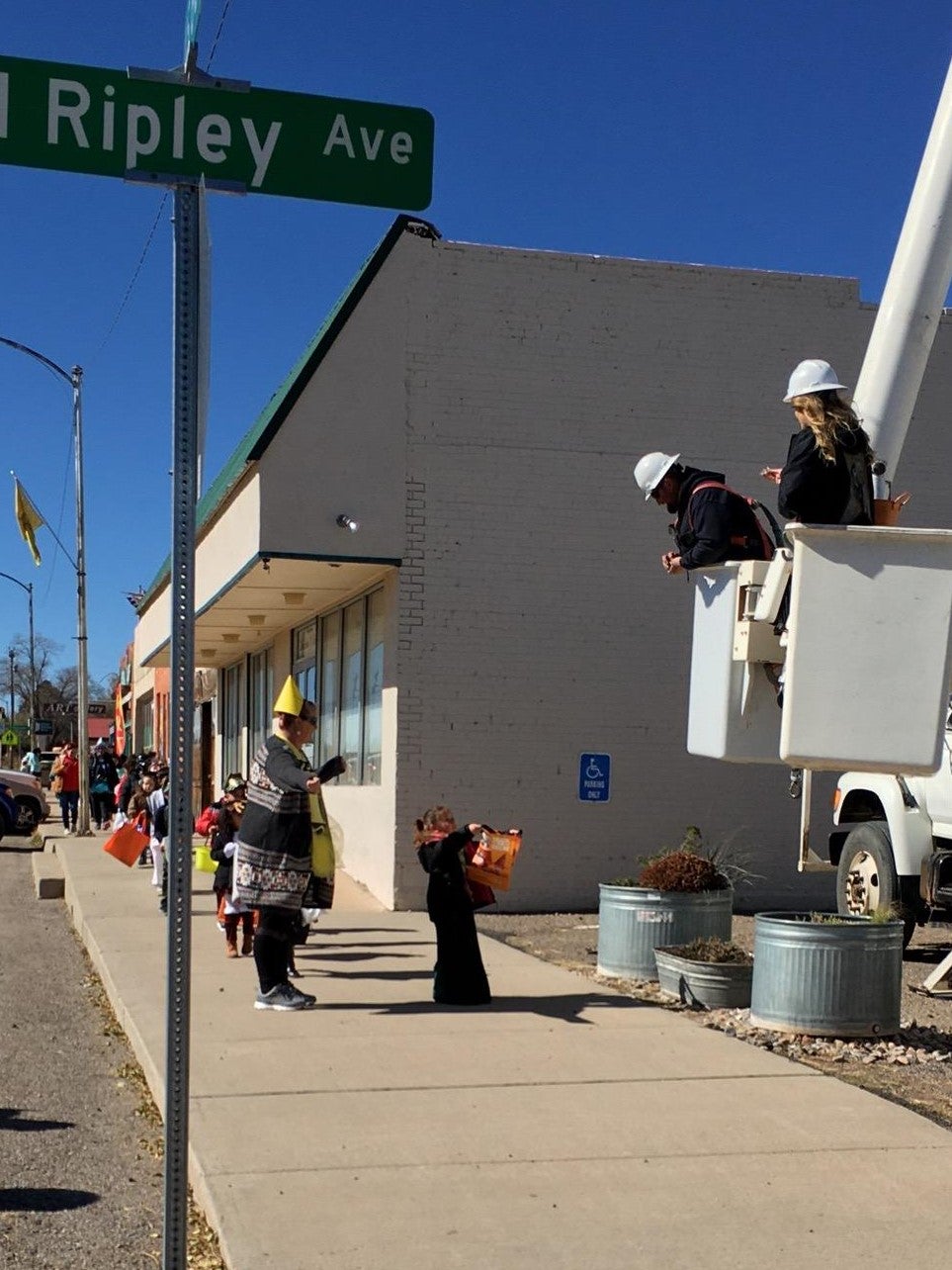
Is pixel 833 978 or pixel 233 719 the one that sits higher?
pixel 233 719

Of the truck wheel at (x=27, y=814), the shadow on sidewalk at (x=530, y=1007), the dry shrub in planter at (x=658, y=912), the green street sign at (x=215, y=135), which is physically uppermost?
the green street sign at (x=215, y=135)

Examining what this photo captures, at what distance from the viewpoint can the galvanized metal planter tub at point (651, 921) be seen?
9883 millimetres

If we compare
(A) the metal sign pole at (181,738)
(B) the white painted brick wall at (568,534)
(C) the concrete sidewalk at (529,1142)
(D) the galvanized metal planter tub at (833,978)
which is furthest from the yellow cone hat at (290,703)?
(B) the white painted brick wall at (568,534)

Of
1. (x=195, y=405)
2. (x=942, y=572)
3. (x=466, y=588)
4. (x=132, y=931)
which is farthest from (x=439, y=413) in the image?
(x=195, y=405)

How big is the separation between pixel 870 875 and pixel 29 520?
24477mm

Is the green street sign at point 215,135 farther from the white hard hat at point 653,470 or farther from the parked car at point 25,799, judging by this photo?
the parked car at point 25,799

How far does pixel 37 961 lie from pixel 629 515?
686 centimetres

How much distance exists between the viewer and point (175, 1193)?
362 centimetres

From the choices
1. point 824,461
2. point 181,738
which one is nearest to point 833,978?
point 824,461

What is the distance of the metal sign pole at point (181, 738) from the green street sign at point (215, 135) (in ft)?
0.67

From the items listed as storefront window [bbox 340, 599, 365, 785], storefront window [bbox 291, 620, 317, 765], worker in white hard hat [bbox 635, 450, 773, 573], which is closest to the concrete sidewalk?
worker in white hard hat [bbox 635, 450, 773, 573]

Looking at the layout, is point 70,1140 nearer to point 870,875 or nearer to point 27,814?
point 870,875

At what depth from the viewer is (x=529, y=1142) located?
5.81 m

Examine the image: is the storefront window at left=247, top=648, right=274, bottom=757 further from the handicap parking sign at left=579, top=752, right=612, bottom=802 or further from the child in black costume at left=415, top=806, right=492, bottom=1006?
the child in black costume at left=415, top=806, right=492, bottom=1006
